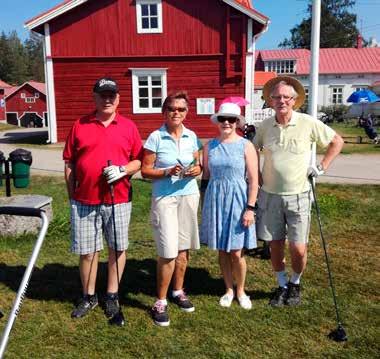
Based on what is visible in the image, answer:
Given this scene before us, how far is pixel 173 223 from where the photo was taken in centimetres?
361

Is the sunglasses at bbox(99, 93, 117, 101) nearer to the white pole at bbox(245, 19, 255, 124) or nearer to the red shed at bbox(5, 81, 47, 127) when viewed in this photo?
the white pole at bbox(245, 19, 255, 124)

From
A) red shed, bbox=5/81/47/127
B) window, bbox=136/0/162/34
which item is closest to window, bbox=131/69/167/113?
window, bbox=136/0/162/34

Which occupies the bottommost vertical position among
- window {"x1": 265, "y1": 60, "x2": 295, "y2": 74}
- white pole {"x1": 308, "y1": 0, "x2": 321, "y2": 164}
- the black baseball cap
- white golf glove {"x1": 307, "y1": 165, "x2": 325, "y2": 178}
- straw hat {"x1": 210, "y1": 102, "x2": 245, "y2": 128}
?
white golf glove {"x1": 307, "y1": 165, "x2": 325, "y2": 178}

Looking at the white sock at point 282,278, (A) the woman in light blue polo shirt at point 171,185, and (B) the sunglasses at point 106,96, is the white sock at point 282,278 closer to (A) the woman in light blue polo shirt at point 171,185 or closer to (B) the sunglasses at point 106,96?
(A) the woman in light blue polo shirt at point 171,185

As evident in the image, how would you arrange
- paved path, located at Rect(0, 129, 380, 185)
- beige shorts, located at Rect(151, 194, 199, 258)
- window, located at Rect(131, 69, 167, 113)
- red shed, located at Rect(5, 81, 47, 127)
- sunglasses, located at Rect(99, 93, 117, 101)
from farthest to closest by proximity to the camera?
red shed, located at Rect(5, 81, 47, 127)
window, located at Rect(131, 69, 167, 113)
paved path, located at Rect(0, 129, 380, 185)
beige shorts, located at Rect(151, 194, 199, 258)
sunglasses, located at Rect(99, 93, 117, 101)

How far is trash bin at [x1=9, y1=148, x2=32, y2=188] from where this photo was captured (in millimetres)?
6996

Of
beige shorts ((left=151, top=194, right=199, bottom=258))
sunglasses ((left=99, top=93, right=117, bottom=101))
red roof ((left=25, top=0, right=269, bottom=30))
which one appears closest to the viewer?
sunglasses ((left=99, top=93, right=117, bottom=101))

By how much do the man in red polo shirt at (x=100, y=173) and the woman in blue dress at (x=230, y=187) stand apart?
0.62 meters

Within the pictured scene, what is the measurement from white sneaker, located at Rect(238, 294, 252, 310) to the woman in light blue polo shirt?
2.15ft

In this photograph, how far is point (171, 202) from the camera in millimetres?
3602

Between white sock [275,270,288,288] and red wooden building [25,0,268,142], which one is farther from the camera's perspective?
red wooden building [25,0,268,142]

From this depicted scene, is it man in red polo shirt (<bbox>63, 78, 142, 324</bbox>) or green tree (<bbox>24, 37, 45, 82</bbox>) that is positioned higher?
green tree (<bbox>24, 37, 45, 82</bbox>)

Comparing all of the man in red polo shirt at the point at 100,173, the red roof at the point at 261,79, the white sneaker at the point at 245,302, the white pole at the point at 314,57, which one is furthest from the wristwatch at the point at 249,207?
the red roof at the point at 261,79

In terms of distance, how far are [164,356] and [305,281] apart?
1.79m
